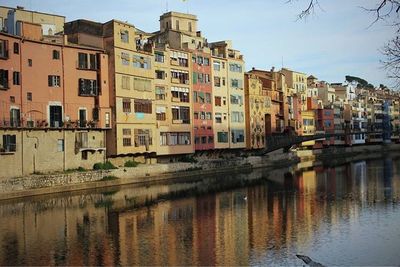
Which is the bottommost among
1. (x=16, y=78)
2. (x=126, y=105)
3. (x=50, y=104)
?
(x=50, y=104)

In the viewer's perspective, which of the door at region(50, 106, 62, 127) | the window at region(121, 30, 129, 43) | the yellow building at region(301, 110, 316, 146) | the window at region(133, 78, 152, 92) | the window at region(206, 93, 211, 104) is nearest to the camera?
the door at region(50, 106, 62, 127)

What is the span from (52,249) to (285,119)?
2636 inches

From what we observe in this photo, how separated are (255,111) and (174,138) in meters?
19.7

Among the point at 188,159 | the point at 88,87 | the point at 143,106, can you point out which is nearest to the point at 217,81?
the point at 188,159

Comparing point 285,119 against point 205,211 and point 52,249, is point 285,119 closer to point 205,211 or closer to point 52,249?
Result: point 205,211

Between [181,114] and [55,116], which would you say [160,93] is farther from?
[55,116]

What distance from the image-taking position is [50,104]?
4569 centimetres

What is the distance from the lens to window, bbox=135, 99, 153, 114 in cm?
5284

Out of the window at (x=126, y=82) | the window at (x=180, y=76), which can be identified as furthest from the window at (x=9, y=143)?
the window at (x=180, y=76)

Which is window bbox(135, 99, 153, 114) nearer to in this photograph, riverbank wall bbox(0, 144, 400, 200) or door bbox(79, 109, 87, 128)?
riverbank wall bbox(0, 144, 400, 200)

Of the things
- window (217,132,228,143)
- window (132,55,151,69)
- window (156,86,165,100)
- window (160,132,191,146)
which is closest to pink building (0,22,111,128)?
window (132,55,151,69)

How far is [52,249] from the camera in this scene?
2273cm

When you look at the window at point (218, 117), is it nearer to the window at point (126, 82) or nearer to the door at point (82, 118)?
the window at point (126, 82)

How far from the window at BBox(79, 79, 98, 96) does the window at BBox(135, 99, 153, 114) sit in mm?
4993
